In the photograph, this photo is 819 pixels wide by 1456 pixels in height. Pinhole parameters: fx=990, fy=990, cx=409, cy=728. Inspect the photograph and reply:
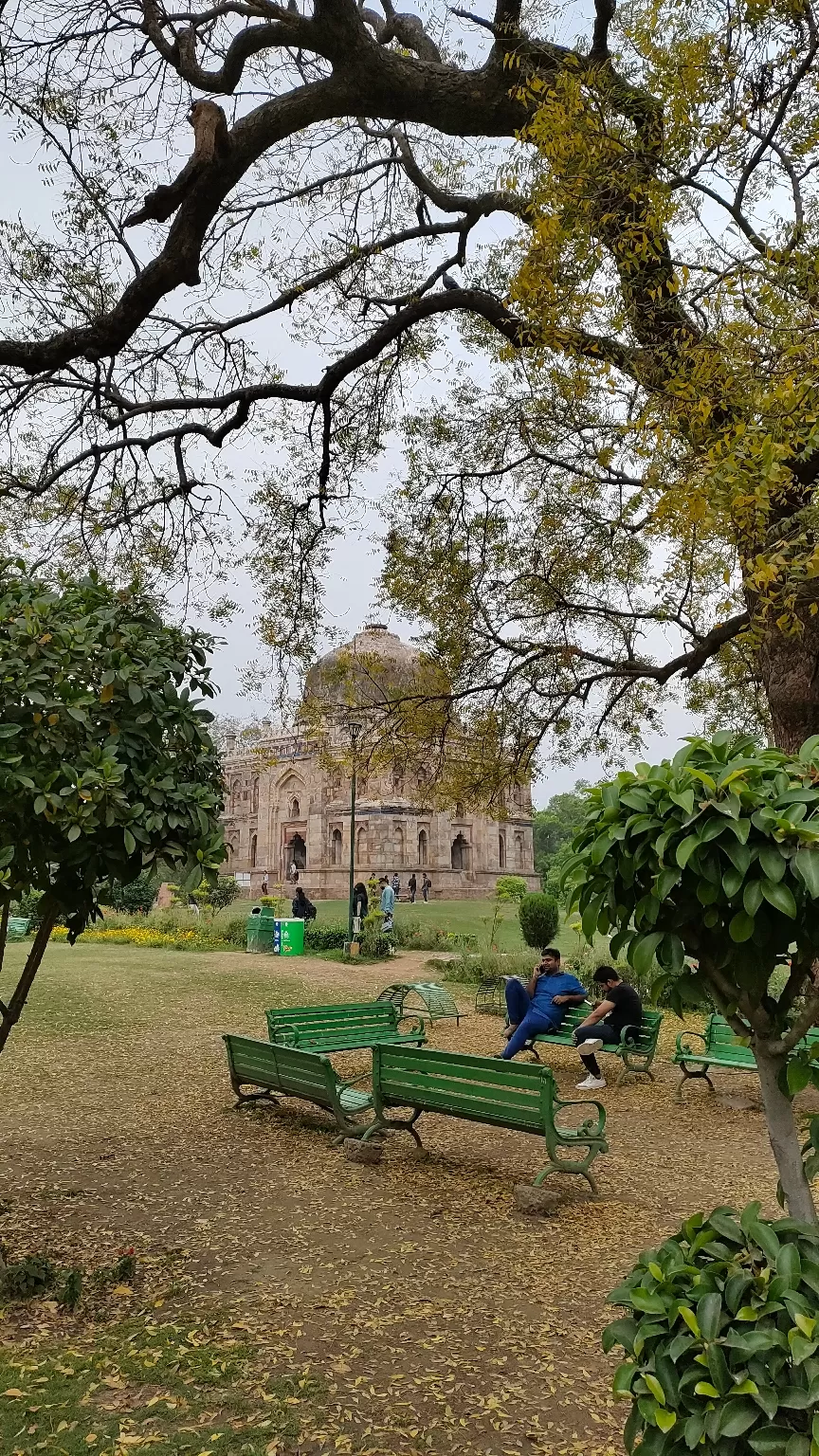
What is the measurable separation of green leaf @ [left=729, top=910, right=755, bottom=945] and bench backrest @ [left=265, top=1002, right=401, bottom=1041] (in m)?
6.40

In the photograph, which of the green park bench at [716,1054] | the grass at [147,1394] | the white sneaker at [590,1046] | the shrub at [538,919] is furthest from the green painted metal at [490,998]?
the grass at [147,1394]

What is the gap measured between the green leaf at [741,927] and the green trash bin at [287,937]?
64.8 feet

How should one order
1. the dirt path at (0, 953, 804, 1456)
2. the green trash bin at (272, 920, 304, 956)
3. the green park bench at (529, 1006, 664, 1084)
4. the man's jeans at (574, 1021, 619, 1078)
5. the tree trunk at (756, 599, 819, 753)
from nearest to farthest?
the dirt path at (0, 953, 804, 1456), the tree trunk at (756, 599, 819, 753), the man's jeans at (574, 1021, 619, 1078), the green park bench at (529, 1006, 664, 1084), the green trash bin at (272, 920, 304, 956)

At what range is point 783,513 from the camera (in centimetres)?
699

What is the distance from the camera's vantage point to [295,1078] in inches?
297

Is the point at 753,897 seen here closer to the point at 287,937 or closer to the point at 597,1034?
the point at 597,1034

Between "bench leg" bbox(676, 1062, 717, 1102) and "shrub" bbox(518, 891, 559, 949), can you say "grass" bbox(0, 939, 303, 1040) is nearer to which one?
"shrub" bbox(518, 891, 559, 949)

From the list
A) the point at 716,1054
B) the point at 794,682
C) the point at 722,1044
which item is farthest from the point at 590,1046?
the point at 794,682

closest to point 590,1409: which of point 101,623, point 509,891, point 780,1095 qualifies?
point 780,1095

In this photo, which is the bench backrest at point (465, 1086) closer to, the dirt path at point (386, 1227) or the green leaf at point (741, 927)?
the dirt path at point (386, 1227)

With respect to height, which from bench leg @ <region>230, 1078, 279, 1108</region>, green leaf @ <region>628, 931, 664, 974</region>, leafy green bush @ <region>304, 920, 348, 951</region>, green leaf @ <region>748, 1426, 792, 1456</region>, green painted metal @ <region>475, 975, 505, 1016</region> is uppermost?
green leaf @ <region>628, 931, 664, 974</region>

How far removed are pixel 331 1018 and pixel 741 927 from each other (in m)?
6.98

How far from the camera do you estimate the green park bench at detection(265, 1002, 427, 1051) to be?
8438mm

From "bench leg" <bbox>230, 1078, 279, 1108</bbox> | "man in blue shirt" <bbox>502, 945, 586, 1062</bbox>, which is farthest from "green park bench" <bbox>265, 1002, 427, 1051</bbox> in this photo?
"man in blue shirt" <bbox>502, 945, 586, 1062</bbox>
